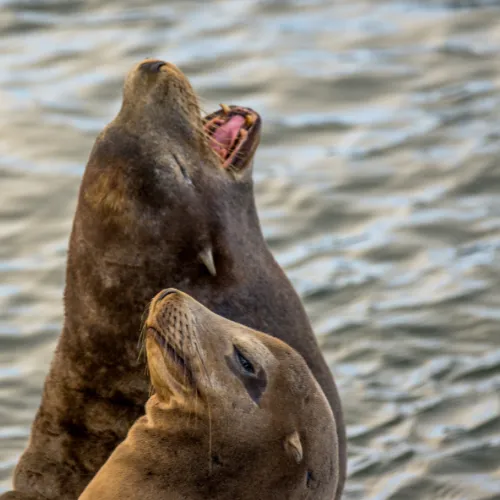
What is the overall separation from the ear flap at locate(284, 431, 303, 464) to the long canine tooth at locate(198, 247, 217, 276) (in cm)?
116

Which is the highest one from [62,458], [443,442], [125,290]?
[125,290]

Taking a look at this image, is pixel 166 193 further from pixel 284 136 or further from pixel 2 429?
pixel 284 136

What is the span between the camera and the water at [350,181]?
10289 millimetres

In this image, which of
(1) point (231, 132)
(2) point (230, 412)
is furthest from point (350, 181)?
(2) point (230, 412)

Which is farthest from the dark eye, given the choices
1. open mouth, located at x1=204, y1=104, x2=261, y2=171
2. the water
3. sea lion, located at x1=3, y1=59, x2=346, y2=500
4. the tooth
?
the water

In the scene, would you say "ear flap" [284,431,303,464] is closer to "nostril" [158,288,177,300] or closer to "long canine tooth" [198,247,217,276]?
"nostril" [158,288,177,300]

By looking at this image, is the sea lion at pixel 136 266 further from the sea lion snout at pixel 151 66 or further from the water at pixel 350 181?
the water at pixel 350 181

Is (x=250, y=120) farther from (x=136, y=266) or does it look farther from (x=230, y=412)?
(x=230, y=412)

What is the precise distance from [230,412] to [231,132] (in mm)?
1966

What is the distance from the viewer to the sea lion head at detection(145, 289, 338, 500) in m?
6.72

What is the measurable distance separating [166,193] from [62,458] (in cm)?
133

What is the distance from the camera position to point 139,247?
7574 millimetres

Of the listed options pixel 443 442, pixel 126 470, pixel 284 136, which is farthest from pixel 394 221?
pixel 126 470

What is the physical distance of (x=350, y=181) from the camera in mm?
13469
